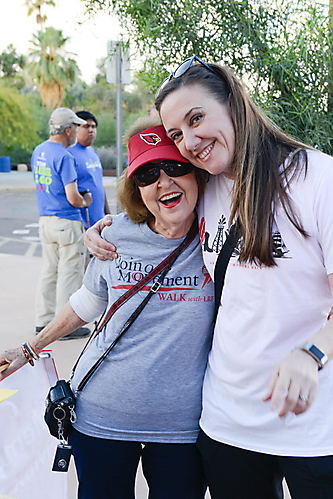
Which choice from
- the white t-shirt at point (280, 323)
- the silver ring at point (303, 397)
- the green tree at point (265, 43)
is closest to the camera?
the silver ring at point (303, 397)

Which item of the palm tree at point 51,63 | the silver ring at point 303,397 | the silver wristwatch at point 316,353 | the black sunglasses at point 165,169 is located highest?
the palm tree at point 51,63

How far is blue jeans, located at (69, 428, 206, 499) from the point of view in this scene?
5.67ft

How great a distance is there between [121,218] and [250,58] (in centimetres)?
176

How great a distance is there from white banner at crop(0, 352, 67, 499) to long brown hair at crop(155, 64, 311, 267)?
1.08 metres

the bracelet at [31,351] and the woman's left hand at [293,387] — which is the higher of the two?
the woman's left hand at [293,387]

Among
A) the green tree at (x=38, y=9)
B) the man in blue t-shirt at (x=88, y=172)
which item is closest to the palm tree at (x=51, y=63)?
the green tree at (x=38, y=9)

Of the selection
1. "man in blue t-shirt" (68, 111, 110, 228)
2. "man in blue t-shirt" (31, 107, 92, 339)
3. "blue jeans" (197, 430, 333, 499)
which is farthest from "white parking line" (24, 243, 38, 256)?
"blue jeans" (197, 430, 333, 499)

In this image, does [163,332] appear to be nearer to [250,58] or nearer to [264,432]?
[264,432]

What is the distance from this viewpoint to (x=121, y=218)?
1.88 meters

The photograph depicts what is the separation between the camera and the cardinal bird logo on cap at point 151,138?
→ 5.42 feet

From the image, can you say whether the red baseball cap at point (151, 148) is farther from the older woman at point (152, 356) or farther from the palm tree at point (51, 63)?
the palm tree at point (51, 63)

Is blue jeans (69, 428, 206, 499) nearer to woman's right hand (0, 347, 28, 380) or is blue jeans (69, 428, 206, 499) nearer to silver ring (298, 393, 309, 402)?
woman's right hand (0, 347, 28, 380)

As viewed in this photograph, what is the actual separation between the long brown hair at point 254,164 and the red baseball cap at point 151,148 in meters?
0.13

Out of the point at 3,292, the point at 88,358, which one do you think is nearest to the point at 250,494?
the point at 88,358
